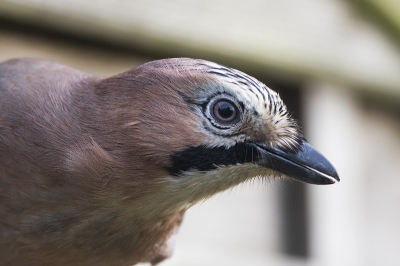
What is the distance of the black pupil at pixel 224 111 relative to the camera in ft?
5.75

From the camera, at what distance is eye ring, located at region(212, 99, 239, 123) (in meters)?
1.75

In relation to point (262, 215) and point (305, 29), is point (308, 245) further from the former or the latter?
point (305, 29)

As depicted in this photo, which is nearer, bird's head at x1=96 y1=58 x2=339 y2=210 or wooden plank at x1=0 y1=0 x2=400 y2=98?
bird's head at x1=96 y1=58 x2=339 y2=210

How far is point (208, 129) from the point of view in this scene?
5.75ft

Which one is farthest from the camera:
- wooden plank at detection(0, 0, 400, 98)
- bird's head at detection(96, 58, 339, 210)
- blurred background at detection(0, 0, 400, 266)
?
blurred background at detection(0, 0, 400, 266)

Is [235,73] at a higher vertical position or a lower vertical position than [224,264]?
higher

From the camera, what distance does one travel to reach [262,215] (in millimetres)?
3895

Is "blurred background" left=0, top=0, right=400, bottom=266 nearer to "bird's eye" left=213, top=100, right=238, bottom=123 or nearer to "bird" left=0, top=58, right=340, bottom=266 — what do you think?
"bird" left=0, top=58, right=340, bottom=266

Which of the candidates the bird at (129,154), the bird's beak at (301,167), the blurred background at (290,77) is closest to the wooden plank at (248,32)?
the blurred background at (290,77)

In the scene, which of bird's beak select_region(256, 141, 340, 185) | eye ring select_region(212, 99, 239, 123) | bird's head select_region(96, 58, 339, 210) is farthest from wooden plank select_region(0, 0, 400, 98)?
bird's beak select_region(256, 141, 340, 185)

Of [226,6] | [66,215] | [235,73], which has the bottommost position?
[66,215]

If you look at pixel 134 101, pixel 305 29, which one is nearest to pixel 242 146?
pixel 134 101

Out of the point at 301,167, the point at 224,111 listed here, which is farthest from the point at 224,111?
the point at 301,167

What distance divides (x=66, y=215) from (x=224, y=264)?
64.6 inches
